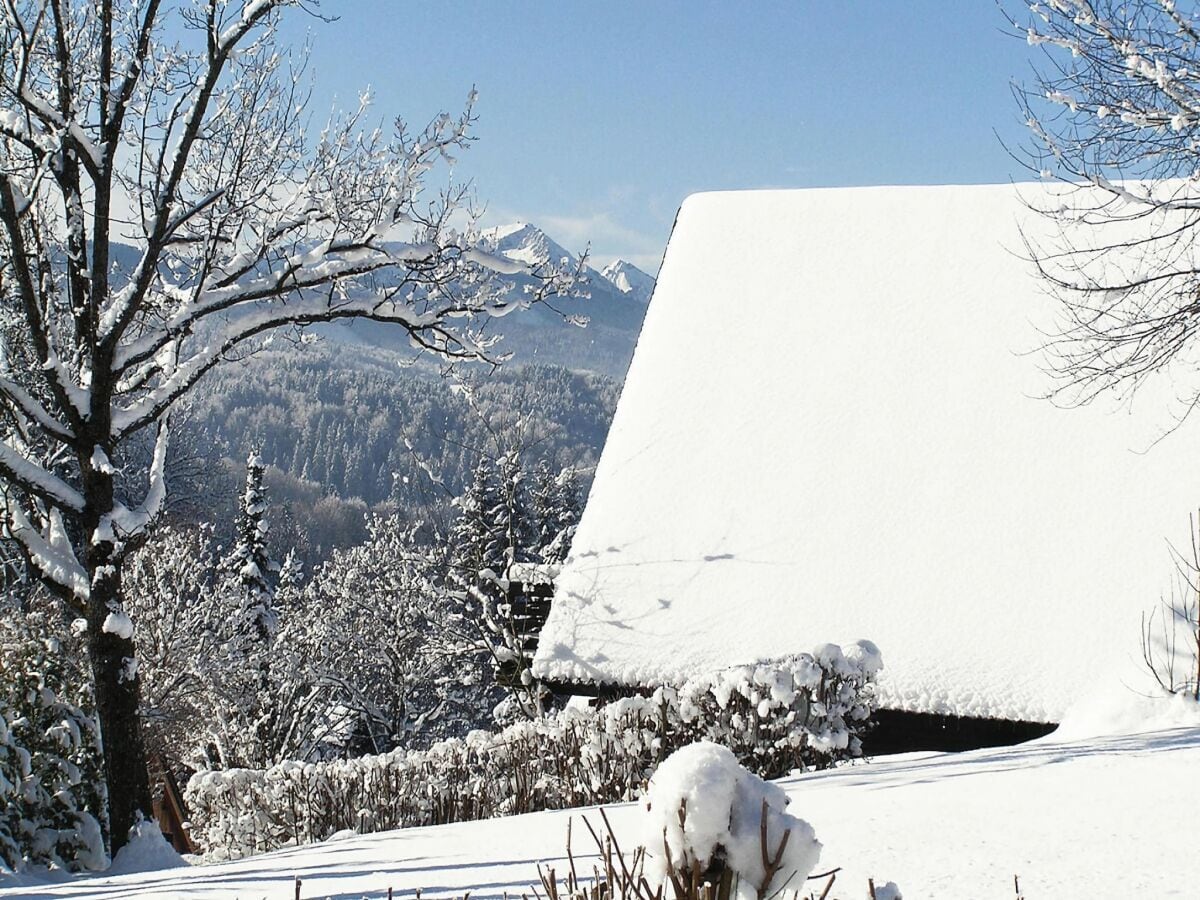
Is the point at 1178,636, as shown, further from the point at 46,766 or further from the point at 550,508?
the point at 550,508

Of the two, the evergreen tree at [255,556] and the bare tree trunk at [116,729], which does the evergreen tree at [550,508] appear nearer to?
the evergreen tree at [255,556]

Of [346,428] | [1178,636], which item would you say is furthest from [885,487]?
[346,428]

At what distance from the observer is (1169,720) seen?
6562mm

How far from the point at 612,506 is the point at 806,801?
207 inches

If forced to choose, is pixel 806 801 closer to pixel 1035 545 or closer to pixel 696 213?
pixel 1035 545

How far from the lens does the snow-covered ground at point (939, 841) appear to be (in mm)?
3242

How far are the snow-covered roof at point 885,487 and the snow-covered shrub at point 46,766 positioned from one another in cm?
416

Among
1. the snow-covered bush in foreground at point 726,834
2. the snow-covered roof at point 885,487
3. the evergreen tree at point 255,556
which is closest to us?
the snow-covered bush in foreground at point 726,834

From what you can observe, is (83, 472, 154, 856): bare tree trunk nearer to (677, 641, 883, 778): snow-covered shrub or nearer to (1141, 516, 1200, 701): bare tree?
(677, 641, 883, 778): snow-covered shrub

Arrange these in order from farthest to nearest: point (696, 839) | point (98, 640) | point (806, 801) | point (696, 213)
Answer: point (696, 213), point (98, 640), point (806, 801), point (696, 839)

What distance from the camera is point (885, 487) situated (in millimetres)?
9148

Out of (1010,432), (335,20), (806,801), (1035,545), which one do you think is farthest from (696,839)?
(335,20)

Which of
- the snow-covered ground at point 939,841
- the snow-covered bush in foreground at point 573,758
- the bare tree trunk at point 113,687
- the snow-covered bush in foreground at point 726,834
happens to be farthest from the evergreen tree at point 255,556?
the snow-covered bush in foreground at point 726,834

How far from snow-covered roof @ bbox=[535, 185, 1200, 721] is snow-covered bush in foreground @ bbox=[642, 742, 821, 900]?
20.1 feet
